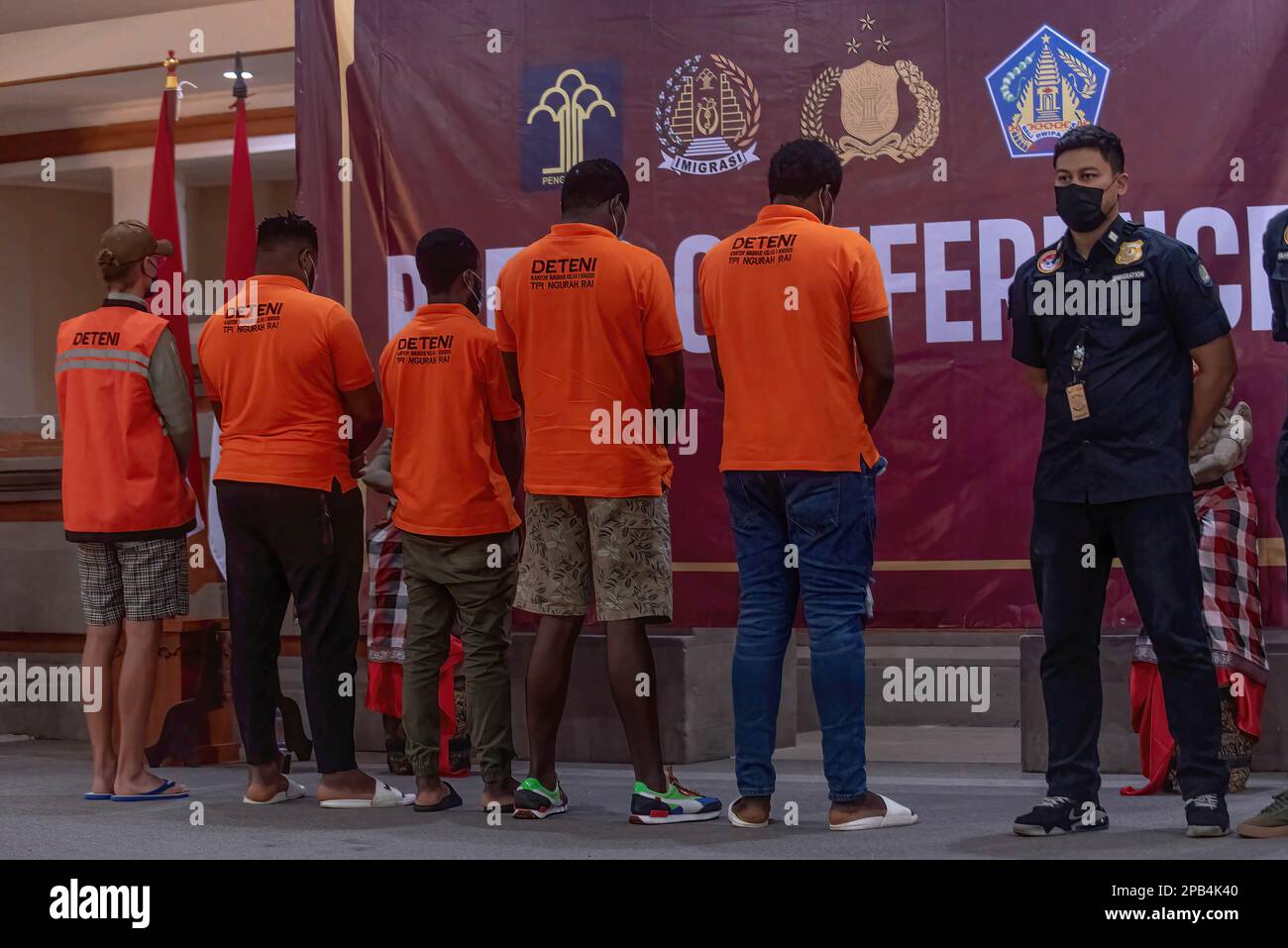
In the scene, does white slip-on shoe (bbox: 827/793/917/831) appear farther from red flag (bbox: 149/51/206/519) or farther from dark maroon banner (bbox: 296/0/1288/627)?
red flag (bbox: 149/51/206/519)

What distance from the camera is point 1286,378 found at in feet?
16.1

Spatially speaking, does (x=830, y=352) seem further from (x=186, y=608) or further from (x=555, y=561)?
(x=186, y=608)

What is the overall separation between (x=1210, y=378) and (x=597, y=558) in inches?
59.0

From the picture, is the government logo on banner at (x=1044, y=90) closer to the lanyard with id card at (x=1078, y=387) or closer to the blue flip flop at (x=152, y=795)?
the lanyard with id card at (x=1078, y=387)

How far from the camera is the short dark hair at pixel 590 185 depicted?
417cm

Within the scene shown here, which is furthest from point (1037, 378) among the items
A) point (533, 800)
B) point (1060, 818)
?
point (533, 800)

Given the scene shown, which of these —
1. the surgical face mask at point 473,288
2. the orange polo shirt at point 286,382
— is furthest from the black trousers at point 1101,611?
the orange polo shirt at point 286,382

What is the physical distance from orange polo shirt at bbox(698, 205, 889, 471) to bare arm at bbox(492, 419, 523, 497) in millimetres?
732

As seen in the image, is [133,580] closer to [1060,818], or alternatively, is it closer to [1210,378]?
[1060,818]

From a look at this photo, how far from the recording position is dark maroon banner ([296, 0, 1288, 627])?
4.92 m

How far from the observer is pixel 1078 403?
3.75 metres

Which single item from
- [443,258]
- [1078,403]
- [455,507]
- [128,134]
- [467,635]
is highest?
[128,134]

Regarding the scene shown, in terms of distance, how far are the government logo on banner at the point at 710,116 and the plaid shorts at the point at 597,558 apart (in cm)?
161

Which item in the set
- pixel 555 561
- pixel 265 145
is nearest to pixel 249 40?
pixel 265 145
